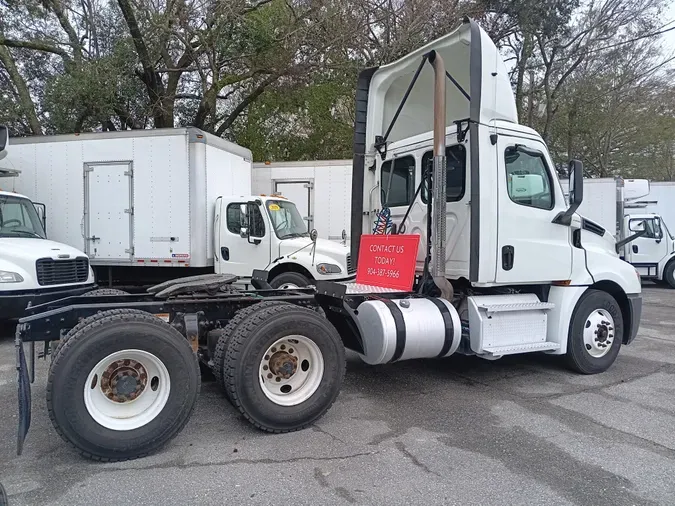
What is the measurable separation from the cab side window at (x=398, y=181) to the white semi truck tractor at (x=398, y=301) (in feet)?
0.08

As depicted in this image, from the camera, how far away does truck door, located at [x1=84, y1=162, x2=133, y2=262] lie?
10125 mm

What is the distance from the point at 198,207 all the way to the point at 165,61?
833cm

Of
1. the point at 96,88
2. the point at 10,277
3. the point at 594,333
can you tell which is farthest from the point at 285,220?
the point at 96,88

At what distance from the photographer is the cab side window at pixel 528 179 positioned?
5887 millimetres

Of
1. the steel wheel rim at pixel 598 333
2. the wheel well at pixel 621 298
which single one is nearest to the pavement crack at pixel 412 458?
the steel wheel rim at pixel 598 333

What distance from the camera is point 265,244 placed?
1000 cm

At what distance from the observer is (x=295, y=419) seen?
4.61m

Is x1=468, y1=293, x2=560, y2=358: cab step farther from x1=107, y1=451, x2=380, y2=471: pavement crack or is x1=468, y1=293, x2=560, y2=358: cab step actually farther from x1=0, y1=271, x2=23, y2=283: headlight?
x1=0, y1=271, x2=23, y2=283: headlight

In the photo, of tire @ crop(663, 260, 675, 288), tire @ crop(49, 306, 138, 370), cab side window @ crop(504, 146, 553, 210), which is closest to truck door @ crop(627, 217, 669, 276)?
tire @ crop(663, 260, 675, 288)

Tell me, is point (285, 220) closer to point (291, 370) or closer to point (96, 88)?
point (291, 370)

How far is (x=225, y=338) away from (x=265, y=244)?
5472mm

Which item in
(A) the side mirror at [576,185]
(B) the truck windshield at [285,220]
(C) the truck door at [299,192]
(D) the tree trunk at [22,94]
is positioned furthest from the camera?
(D) the tree trunk at [22,94]

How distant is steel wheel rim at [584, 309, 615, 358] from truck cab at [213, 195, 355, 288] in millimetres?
4161

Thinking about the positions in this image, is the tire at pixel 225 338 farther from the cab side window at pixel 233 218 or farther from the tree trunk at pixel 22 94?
the tree trunk at pixel 22 94
